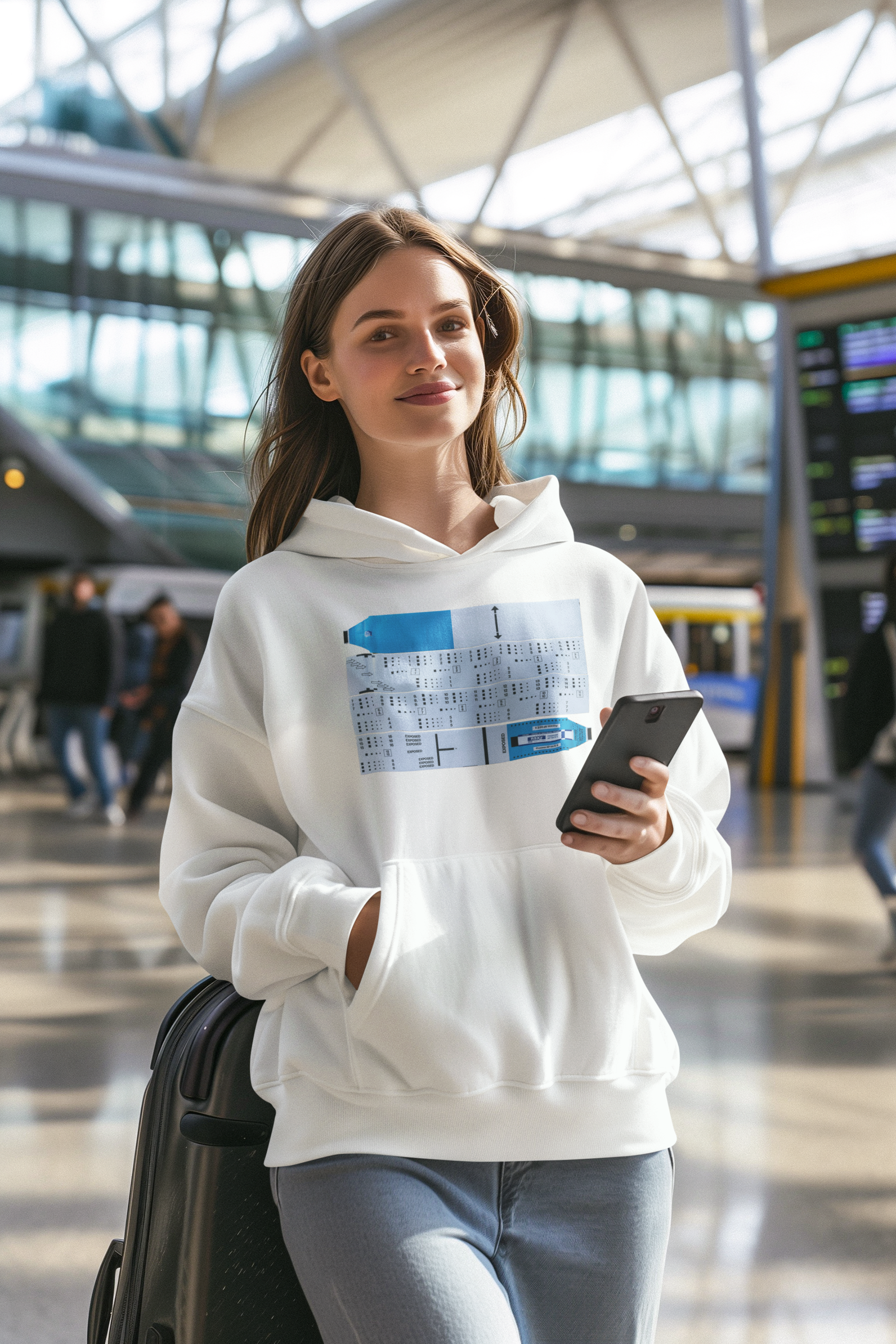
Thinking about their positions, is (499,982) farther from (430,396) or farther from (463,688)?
(430,396)

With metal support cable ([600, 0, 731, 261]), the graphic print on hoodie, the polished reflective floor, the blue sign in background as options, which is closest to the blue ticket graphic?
the graphic print on hoodie

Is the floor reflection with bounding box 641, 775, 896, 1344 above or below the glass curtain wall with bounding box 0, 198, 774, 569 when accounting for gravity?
below

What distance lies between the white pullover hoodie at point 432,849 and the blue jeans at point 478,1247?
0.08ft

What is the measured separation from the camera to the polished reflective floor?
9.50ft

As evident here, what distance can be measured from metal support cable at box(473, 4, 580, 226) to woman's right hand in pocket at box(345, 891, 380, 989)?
16313 millimetres

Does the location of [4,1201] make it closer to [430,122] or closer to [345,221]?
[345,221]

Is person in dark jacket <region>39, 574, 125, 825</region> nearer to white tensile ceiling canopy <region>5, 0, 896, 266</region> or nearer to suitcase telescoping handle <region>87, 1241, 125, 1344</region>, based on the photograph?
white tensile ceiling canopy <region>5, 0, 896, 266</region>

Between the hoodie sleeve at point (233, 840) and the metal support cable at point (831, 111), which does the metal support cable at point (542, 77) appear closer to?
the metal support cable at point (831, 111)

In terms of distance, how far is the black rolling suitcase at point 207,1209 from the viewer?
1314mm

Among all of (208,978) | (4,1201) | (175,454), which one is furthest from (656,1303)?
(175,454)

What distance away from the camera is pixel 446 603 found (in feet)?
4.58

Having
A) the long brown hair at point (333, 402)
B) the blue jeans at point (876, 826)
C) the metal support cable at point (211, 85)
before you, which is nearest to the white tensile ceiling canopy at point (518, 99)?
the metal support cable at point (211, 85)

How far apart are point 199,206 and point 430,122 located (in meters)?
12.9

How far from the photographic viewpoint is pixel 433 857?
1.30m
